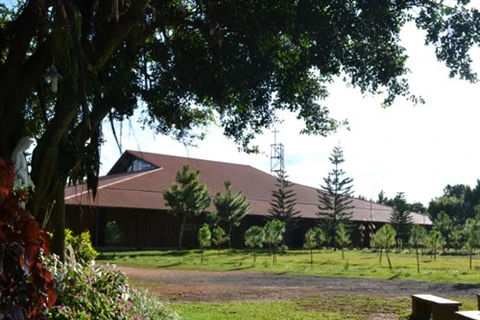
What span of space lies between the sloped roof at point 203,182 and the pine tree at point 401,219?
1.16 meters

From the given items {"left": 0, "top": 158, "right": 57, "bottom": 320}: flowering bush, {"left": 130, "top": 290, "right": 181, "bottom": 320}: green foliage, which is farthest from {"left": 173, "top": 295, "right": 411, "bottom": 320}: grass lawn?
{"left": 0, "top": 158, "right": 57, "bottom": 320}: flowering bush

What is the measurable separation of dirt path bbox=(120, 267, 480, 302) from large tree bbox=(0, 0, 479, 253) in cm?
478

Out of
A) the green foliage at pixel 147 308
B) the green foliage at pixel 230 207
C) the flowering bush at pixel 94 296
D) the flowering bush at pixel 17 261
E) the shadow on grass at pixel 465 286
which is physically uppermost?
the green foliage at pixel 230 207

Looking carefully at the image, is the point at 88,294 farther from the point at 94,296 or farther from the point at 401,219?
the point at 401,219

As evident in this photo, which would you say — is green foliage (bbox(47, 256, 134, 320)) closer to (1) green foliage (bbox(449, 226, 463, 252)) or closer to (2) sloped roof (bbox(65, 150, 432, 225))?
(2) sloped roof (bbox(65, 150, 432, 225))

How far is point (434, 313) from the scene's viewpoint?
8352 mm

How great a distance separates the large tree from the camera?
638cm

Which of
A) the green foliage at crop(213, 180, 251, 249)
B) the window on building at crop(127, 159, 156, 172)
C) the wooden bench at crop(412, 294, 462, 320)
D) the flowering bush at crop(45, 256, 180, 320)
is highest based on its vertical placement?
the window on building at crop(127, 159, 156, 172)

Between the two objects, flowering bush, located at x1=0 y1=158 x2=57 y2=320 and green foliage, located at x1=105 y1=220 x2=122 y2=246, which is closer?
flowering bush, located at x1=0 y1=158 x2=57 y2=320

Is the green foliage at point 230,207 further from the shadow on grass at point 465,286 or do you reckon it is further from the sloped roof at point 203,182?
the shadow on grass at point 465,286

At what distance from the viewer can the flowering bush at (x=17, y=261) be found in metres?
2.54

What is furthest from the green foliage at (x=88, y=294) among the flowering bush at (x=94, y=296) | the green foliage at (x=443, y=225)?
the green foliage at (x=443, y=225)

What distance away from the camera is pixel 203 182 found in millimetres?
41344

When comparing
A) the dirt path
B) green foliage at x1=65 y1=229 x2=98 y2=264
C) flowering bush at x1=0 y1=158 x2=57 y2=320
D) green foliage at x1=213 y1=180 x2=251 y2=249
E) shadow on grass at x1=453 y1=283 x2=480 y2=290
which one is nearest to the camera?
flowering bush at x1=0 y1=158 x2=57 y2=320
